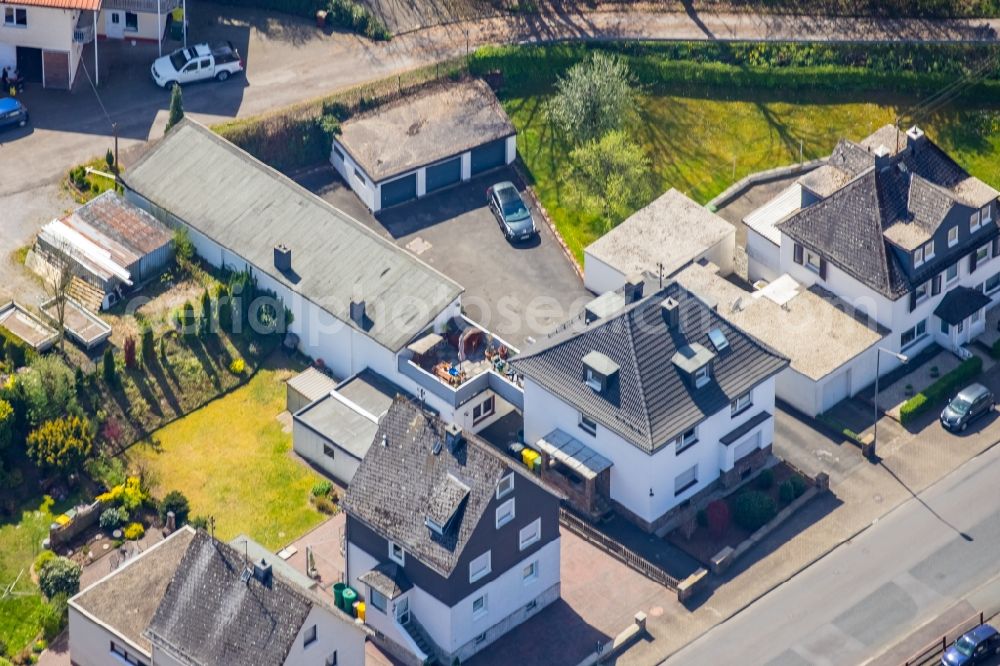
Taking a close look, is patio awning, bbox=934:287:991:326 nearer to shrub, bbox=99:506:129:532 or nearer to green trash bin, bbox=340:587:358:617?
green trash bin, bbox=340:587:358:617

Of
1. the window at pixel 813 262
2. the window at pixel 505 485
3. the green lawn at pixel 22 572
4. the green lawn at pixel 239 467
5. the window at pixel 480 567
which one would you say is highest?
the window at pixel 813 262

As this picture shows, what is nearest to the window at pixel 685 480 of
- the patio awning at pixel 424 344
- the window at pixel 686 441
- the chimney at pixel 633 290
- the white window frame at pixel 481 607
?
the window at pixel 686 441

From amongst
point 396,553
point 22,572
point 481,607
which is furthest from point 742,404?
point 22,572

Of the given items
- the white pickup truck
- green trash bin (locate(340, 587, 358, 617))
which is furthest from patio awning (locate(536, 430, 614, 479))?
the white pickup truck

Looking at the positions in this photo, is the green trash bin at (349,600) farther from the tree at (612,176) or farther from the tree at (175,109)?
the tree at (175,109)

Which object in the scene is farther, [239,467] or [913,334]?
[913,334]

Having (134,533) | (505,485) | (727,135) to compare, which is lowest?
(134,533)

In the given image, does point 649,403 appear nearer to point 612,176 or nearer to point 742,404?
point 742,404
